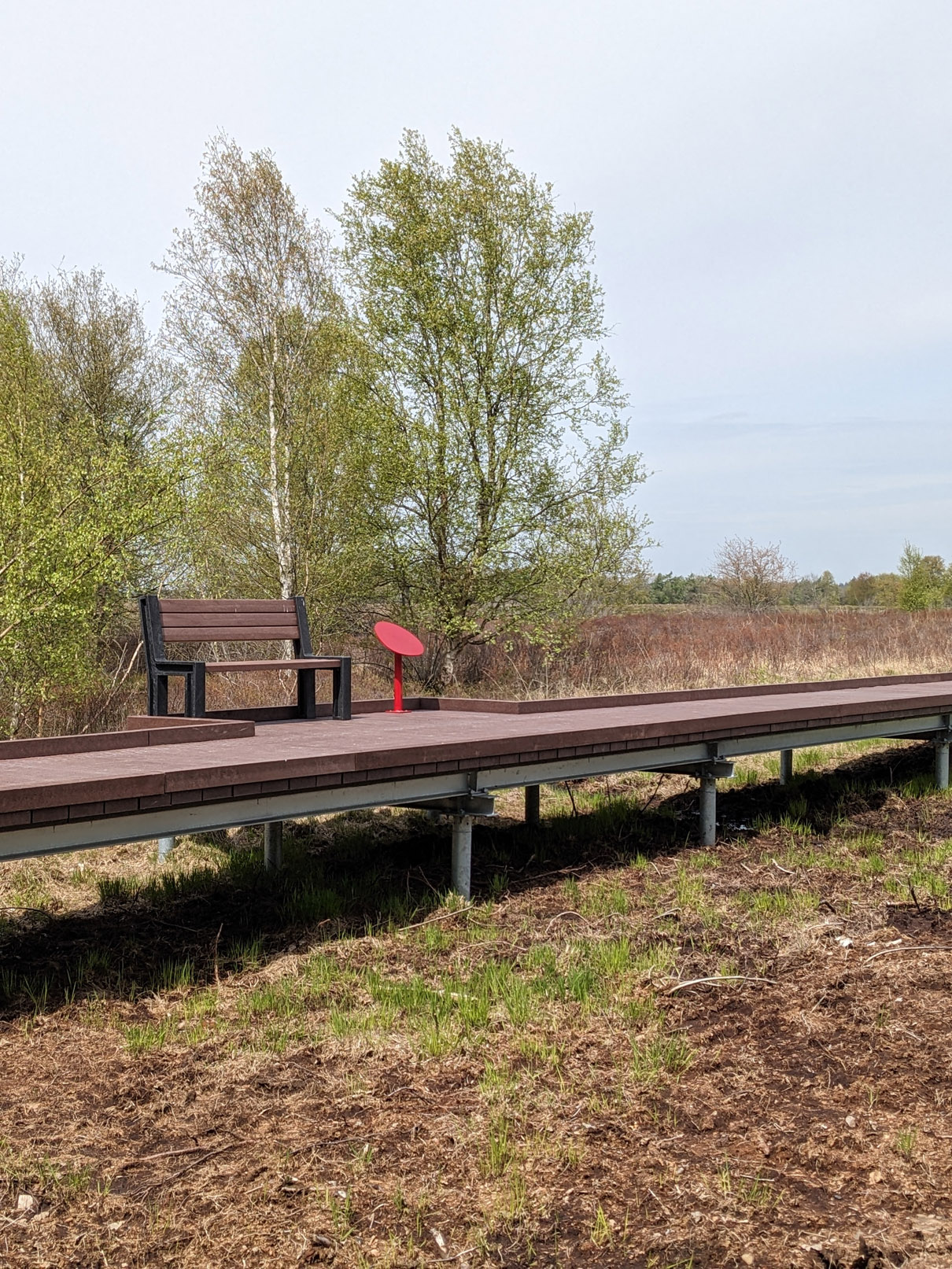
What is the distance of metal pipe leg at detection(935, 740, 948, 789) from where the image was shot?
28.5 feet

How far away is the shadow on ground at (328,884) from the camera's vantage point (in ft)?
14.8

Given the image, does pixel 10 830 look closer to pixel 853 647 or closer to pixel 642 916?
pixel 642 916

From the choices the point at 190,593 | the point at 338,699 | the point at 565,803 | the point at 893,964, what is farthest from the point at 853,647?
the point at 893,964

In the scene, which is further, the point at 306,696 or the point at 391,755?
the point at 306,696

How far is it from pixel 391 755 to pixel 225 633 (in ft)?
6.98

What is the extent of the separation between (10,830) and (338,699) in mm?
3328

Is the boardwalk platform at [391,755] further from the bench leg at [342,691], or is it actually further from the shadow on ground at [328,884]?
the shadow on ground at [328,884]

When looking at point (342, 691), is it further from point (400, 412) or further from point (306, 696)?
point (400, 412)

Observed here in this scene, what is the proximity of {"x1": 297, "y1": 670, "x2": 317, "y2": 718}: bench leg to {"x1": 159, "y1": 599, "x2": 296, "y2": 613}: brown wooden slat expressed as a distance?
0.47 m

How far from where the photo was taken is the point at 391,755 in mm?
4793

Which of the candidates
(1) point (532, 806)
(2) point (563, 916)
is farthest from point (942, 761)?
(2) point (563, 916)

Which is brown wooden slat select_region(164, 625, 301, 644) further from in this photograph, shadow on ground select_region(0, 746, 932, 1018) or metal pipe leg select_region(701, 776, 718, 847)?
metal pipe leg select_region(701, 776, 718, 847)

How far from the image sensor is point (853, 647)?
20359mm

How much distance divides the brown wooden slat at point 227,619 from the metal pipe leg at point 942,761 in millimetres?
A: 5322
